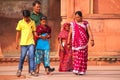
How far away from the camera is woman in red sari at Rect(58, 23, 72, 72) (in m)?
14.4

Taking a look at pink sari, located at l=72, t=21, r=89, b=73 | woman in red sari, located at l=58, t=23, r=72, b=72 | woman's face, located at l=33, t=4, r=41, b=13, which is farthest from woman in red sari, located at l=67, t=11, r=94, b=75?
woman in red sari, located at l=58, t=23, r=72, b=72

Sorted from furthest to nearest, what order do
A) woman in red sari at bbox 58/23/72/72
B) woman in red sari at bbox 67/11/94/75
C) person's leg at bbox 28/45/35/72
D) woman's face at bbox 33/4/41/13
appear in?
woman in red sari at bbox 58/23/72/72 → woman in red sari at bbox 67/11/94/75 → woman's face at bbox 33/4/41/13 → person's leg at bbox 28/45/35/72

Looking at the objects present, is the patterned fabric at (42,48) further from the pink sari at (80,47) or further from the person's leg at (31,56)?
the pink sari at (80,47)

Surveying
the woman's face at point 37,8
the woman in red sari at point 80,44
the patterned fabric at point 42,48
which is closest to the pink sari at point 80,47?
the woman in red sari at point 80,44

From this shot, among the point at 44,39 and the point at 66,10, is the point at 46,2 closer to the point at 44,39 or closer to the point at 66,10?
the point at 66,10

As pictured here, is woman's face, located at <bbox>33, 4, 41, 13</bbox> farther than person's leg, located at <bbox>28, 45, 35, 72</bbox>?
Yes

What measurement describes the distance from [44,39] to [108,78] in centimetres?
193

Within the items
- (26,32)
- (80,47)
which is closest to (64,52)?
(80,47)

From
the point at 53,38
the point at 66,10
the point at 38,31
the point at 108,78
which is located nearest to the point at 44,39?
the point at 38,31

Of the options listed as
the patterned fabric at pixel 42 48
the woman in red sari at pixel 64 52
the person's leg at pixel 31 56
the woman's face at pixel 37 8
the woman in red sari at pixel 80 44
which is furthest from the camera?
the woman in red sari at pixel 64 52

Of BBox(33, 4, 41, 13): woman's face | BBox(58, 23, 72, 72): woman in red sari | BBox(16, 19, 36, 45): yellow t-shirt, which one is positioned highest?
BBox(33, 4, 41, 13): woman's face

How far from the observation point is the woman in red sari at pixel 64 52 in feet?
47.1

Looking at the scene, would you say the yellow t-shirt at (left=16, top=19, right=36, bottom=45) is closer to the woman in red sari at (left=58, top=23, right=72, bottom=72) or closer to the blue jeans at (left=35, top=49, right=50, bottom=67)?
the blue jeans at (left=35, top=49, right=50, bottom=67)

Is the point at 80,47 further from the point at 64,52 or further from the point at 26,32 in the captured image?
the point at 64,52
